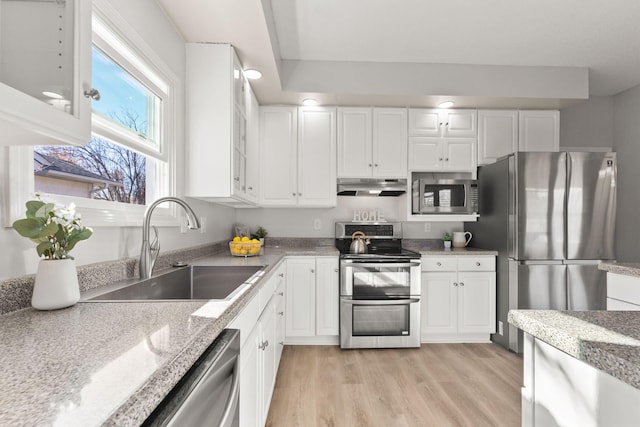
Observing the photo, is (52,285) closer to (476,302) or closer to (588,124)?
(476,302)

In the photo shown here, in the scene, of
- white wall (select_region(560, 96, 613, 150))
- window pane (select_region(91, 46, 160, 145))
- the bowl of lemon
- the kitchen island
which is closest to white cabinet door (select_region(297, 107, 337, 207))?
the bowl of lemon

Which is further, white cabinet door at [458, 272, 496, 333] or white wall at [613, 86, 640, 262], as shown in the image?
white wall at [613, 86, 640, 262]

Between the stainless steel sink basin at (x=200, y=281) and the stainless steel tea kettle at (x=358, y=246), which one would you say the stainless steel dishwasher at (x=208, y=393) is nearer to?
the stainless steel sink basin at (x=200, y=281)

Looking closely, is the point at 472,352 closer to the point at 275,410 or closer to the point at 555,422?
the point at 275,410

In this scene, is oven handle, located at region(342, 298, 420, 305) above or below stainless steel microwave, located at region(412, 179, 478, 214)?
below

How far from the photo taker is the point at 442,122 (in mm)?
3396

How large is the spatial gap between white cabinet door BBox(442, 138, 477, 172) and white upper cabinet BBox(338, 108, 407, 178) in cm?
47

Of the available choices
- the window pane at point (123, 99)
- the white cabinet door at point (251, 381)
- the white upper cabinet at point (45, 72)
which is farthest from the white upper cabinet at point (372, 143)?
the white upper cabinet at point (45, 72)

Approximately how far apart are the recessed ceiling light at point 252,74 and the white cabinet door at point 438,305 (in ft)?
7.53

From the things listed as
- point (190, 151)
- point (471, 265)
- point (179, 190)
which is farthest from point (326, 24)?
point (471, 265)

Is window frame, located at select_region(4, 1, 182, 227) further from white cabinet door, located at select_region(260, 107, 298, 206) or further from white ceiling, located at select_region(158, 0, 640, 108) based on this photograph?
white cabinet door, located at select_region(260, 107, 298, 206)

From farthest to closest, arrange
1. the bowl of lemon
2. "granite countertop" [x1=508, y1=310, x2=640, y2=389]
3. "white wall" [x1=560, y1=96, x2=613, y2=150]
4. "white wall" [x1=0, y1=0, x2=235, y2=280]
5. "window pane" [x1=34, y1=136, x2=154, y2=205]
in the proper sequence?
"white wall" [x1=560, y1=96, x2=613, y2=150]
the bowl of lemon
"window pane" [x1=34, y1=136, x2=154, y2=205]
"white wall" [x1=0, y1=0, x2=235, y2=280]
"granite countertop" [x1=508, y1=310, x2=640, y2=389]

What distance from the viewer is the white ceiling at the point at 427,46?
223cm

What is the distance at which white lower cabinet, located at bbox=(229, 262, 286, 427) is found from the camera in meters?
1.23
